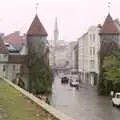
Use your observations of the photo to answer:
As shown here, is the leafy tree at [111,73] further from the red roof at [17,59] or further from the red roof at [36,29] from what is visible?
the red roof at [17,59]

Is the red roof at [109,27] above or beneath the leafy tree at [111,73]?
above

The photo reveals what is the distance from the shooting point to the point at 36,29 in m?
66.2

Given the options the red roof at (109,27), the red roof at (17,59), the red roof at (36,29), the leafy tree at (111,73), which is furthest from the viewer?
the red roof at (109,27)

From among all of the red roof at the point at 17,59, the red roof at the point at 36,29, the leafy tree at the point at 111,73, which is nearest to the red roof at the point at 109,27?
the leafy tree at the point at 111,73

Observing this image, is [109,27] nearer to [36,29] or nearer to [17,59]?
[36,29]

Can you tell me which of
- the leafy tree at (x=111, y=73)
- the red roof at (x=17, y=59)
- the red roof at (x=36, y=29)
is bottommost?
the leafy tree at (x=111, y=73)

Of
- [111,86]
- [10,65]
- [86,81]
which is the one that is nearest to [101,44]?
[111,86]

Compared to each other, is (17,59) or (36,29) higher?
(36,29)

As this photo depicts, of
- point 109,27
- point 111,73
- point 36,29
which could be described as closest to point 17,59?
point 36,29

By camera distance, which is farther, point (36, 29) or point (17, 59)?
point (36, 29)

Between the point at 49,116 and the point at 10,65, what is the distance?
179ft

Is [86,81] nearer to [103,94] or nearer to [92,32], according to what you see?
[92,32]

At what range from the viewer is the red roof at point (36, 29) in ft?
215

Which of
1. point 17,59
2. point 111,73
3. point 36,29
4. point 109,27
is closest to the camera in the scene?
point 111,73
